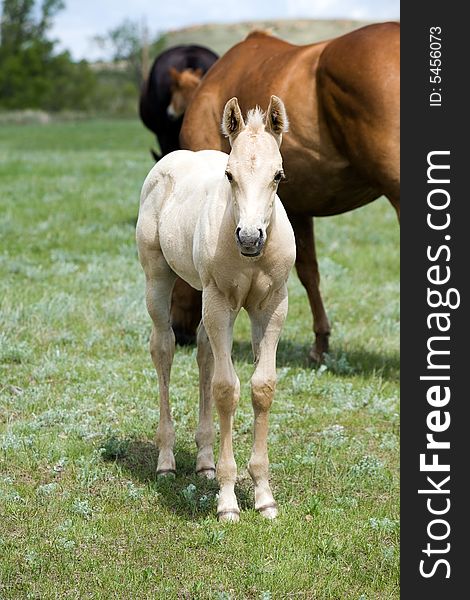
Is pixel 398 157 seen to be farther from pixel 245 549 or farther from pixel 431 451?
pixel 245 549

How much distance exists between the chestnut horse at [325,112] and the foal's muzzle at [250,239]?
2.91 metres

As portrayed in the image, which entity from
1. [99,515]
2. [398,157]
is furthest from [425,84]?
[99,515]

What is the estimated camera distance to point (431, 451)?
428 cm

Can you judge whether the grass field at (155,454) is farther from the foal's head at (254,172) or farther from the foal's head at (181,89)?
the foal's head at (181,89)

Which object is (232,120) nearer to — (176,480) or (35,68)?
(176,480)

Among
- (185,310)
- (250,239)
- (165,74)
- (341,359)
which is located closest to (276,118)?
(250,239)

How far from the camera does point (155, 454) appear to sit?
549 cm

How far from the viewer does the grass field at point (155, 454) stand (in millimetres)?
4020

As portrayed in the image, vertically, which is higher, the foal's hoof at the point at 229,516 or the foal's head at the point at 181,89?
the foal's head at the point at 181,89

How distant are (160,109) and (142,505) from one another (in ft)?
31.1

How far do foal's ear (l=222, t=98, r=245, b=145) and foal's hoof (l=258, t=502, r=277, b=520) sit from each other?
5.89ft

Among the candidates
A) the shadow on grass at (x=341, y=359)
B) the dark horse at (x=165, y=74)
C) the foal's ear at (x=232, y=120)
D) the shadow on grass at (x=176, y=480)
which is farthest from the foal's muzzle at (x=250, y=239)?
the dark horse at (x=165, y=74)

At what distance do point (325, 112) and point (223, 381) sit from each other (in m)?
3.09

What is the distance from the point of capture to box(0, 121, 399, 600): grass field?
158 inches
